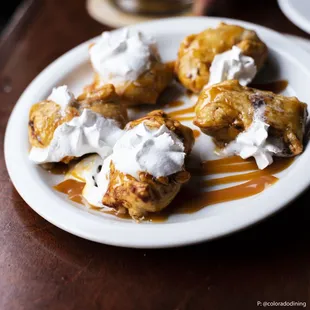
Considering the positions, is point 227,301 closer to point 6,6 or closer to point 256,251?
point 256,251

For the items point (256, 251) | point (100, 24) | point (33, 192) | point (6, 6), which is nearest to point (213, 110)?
point (256, 251)

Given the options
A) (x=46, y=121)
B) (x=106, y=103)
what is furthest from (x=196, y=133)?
(x=46, y=121)

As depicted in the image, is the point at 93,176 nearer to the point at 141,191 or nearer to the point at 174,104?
the point at 141,191

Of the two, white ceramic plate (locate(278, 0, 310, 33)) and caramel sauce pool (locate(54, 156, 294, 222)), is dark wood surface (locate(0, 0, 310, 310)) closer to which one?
caramel sauce pool (locate(54, 156, 294, 222))

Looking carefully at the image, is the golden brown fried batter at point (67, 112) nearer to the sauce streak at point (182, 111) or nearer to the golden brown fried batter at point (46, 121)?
the golden brown fried batter at point (46, 121)

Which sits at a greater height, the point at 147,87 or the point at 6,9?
the point at 147,87
